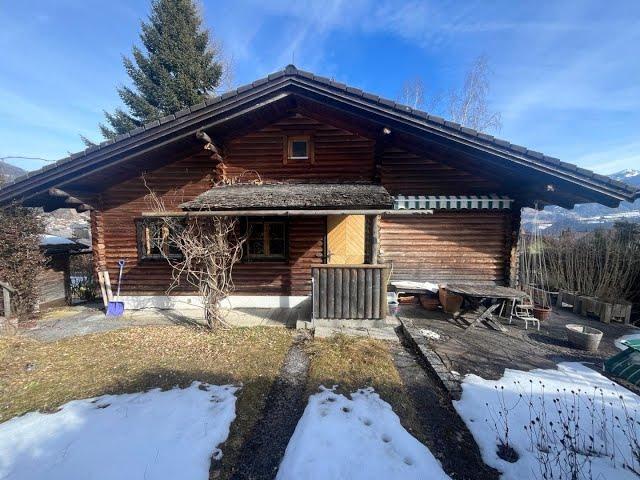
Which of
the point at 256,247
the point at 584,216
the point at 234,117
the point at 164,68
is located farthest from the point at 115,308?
the point at 584,216

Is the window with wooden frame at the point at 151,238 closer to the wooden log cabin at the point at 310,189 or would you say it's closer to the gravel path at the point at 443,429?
the wooden log cabin at the point at 310,189

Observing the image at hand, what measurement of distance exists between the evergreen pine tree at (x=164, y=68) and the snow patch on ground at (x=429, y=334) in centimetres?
1888

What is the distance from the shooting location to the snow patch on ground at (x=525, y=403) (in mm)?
2957

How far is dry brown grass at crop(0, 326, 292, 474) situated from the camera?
13.3ft

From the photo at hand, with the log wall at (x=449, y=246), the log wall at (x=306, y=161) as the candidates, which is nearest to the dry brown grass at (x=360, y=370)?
the log wall at (x=449, y=246)

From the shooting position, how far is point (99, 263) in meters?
8.55

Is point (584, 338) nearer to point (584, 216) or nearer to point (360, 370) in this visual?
point (360, 370)

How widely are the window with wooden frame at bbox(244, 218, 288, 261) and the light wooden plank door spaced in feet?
4.84

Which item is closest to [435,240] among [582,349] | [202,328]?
[582,349]

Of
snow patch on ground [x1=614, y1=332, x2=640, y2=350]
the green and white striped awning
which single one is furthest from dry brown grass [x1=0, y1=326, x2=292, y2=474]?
snow patch on ground [x1=614, y1=332, x2=640, y2=350]

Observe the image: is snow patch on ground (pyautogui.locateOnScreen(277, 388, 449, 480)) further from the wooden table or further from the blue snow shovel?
the blue snow shovel

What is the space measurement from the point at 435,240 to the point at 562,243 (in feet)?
26.6

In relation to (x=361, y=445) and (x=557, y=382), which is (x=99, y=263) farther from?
(x=557, y=382)

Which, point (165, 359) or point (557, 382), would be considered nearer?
point (557, 382)
